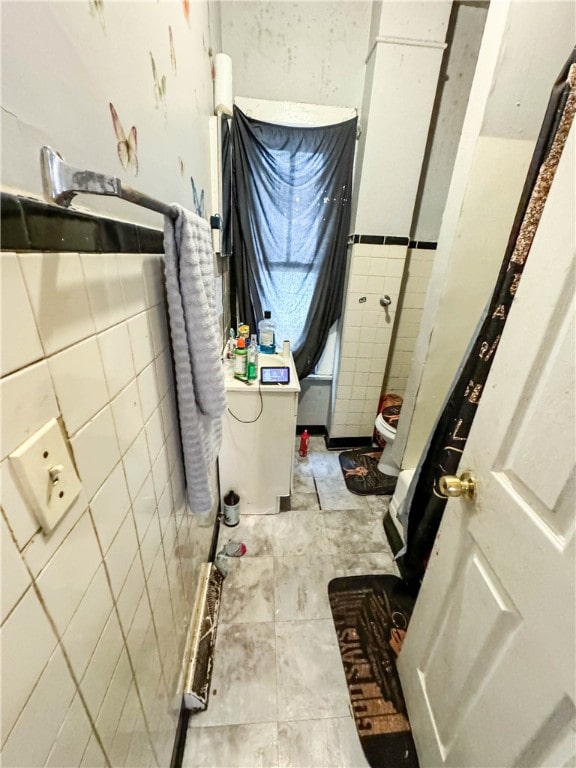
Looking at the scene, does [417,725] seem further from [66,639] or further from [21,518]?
[21,518]

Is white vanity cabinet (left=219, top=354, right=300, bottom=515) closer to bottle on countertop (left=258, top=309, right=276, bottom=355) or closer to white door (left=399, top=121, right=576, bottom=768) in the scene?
bottle on countertop (left=258, top=309, right=276, bottom=355)

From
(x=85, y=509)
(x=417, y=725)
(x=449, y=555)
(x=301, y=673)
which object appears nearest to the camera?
(x=85, y=509)

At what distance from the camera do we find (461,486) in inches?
28.6

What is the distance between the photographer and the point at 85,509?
41cm

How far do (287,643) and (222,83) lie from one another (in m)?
2.36

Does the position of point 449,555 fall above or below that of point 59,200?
below

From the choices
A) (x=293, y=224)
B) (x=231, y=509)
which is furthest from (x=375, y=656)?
(x=293, y=224)

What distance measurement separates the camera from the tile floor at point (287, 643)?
97 cm

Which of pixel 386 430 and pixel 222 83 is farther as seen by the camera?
pixel 386 430

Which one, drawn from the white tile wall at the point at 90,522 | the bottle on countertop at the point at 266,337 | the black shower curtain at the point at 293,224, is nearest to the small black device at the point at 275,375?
the bottle on countertop at the point at 266,337

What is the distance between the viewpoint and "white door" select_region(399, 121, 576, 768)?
0.49m

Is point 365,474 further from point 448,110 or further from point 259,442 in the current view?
point 448,110

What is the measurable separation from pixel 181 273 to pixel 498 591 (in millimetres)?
896

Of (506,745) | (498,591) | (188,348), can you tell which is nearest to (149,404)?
(188,348)
